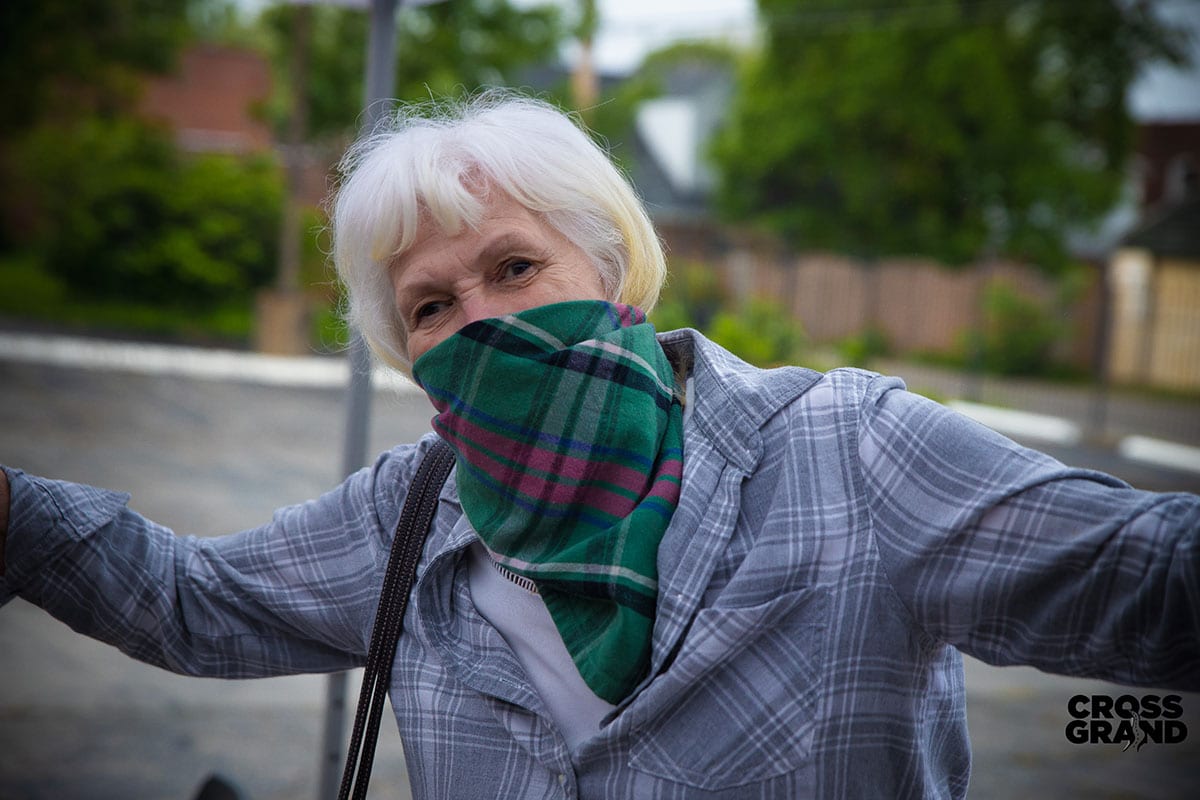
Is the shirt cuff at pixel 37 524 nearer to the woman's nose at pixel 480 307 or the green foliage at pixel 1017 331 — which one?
the woman's nose at pixel 480 307

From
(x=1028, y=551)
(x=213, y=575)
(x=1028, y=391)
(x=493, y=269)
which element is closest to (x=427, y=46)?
(x=1028, y=391)

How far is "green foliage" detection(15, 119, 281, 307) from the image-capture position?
1853 cm

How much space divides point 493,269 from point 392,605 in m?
0.47

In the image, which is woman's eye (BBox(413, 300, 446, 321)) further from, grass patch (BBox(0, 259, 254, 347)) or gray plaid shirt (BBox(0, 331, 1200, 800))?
grass patch (BBox(0, 259, 254, 347))

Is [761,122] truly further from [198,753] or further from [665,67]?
[198,753]

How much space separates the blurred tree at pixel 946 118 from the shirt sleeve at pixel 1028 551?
18.6 meters

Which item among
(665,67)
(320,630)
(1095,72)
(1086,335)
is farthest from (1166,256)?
(320,630)

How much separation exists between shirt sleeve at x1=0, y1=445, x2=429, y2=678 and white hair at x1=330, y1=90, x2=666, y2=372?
271 millimetres

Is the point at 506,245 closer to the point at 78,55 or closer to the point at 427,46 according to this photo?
the point at 427,46

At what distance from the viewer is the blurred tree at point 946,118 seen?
18312 millimetres

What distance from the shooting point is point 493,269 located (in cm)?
150

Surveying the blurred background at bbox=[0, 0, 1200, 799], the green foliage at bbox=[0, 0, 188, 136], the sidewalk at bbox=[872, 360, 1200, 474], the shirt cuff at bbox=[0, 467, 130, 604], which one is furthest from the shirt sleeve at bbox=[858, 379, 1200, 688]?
the green foliage at bbox=[0, 0, 188, 136]

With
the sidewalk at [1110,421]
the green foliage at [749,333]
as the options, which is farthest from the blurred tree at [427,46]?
the green foliage at [749,333]

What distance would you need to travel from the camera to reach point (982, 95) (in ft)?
60.2
